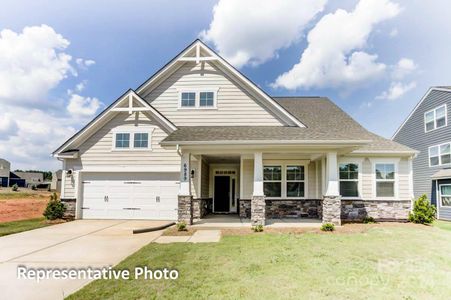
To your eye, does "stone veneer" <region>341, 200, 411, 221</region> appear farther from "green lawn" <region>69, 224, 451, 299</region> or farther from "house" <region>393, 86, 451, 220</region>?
"house" <region>393, 86, 451, 220</region>

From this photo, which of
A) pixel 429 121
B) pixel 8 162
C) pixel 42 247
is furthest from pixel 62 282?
pixel 8 162

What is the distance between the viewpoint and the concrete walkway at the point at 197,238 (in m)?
8.38

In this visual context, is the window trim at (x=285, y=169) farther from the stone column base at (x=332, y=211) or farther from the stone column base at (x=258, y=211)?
the stone column base at (x=258, y=211)

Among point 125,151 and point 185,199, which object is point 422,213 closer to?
point 185,199

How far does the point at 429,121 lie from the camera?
18.5m

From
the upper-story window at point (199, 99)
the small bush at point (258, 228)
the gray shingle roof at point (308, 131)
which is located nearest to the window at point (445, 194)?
the gray shingle roof at point (308, 131)

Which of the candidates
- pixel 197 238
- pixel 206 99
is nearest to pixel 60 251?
pixel 197 238

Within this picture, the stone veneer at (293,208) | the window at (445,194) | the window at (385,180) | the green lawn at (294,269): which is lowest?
the green lawn at (294,269)

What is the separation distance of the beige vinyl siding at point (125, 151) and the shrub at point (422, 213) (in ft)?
36.4

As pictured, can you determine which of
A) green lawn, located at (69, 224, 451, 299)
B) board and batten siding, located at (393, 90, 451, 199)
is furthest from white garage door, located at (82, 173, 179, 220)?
board and batten siding, located at (393, 90, 451, 199)

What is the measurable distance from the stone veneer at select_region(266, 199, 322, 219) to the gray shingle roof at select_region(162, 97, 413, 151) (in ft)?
11.4

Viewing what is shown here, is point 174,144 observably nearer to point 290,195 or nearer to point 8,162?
point 290,195

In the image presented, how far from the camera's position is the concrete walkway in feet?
27.5

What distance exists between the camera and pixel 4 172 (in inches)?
2662
